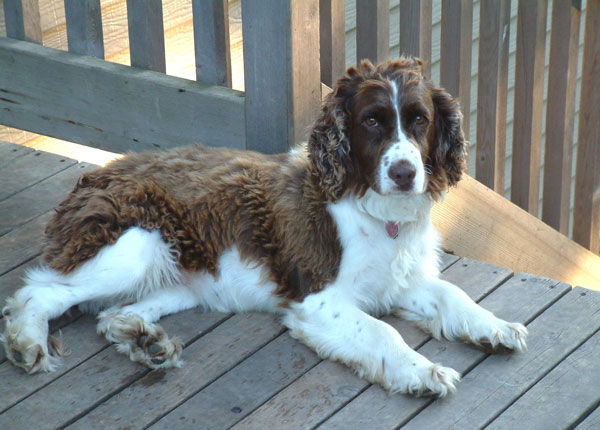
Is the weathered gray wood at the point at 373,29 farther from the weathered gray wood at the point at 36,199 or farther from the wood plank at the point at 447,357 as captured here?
the weathered gray wood at the point at 36,199

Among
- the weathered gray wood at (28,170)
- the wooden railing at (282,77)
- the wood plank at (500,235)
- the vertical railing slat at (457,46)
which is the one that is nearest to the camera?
the wooden railing at (282,77)

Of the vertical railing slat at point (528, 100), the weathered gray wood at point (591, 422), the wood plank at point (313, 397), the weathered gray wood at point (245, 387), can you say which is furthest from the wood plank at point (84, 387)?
the vertical railing slat at point (528, 100)

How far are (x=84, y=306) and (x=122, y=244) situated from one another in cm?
38

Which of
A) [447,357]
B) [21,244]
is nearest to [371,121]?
[447,357]

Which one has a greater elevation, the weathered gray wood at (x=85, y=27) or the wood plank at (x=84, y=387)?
the weathered gray wood at (x=85, y=27)

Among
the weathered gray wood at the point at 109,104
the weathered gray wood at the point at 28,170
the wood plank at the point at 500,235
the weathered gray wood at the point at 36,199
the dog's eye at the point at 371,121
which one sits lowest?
the wood plank at the point at 500,235

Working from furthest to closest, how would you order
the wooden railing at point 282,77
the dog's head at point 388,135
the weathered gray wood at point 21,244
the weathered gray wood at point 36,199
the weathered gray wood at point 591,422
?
the weathered gray wood at point 36,199, the weathered gray wood at point 21,244, the wooden railing at point 282,77, the dog's head at point 388,135, the weathered gray wood at point 591,422

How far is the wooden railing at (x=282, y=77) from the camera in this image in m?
3.73

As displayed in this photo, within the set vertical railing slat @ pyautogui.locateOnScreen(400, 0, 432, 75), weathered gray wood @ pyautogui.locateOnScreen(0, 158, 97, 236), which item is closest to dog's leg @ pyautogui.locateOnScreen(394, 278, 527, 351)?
vertical railing slat @ pyautogui.locateOnScreen(400, 0, 432, 75)

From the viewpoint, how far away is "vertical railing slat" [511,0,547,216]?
431cm

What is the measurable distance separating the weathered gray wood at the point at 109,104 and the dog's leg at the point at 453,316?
1.16m

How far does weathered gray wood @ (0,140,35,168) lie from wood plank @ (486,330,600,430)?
3.29m

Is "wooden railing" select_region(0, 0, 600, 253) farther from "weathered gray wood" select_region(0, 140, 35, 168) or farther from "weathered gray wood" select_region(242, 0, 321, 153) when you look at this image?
"weathered gray wood" select_region(0, 140, 35, 168)

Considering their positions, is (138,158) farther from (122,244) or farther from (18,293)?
(18,293)
